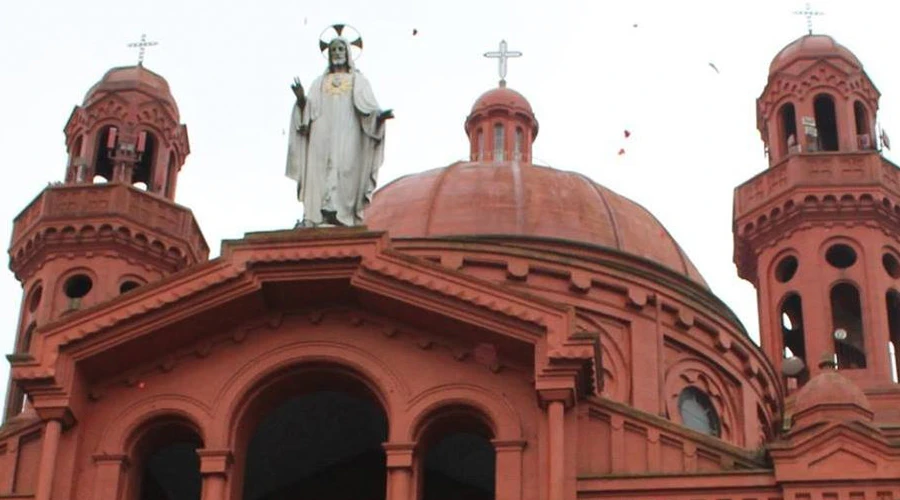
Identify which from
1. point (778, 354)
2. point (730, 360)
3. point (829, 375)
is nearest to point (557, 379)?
point (829, 375)

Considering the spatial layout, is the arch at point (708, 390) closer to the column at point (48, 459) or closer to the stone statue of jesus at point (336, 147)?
the stone statue of jesus at point (336, 147)

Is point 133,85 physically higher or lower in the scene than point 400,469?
higher

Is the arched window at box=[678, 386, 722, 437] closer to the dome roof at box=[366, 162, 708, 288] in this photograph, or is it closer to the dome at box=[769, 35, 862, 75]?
the dome roof at box=[366, 162, 708, 288]

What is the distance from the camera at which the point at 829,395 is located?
24.4m

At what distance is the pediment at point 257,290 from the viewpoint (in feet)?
82.3

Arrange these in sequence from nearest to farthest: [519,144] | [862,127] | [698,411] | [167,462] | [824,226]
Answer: [167,462] < [698,411] < [824,226] < [862,127] < [519,144]

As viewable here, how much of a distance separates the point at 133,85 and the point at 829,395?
2393 cm

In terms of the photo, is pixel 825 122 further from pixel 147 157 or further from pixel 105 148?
pixel 105 148

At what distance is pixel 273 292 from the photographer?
2561 cm

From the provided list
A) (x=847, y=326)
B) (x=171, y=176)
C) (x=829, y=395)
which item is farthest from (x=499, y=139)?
(x=829, y=395)

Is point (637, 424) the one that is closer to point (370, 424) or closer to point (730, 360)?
point (370, 424)

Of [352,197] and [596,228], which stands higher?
[596,228]

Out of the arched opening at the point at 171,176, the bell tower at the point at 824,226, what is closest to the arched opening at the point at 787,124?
the bell tower at the point at 824,226

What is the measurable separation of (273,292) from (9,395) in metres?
15.9
